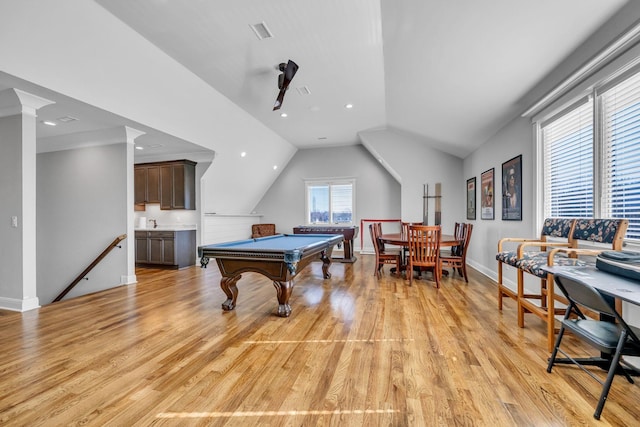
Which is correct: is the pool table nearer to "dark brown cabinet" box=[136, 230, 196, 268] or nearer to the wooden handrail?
the wooden handrail

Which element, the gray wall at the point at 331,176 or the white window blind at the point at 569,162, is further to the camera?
the gray wall at the point at 331,176

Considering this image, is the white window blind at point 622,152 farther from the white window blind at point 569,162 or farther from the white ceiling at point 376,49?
the white ceiling at point 376,49

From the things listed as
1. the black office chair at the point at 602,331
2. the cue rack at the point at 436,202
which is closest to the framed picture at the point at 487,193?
the cue rack at the point at 436,202

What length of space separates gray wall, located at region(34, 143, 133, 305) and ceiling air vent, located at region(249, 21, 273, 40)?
2.86 meters

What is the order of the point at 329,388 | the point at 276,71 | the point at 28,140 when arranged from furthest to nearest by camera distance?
the point at 276,71 → the point at 28,140 → the point at 329,388

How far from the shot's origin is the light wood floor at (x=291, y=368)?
4.85ft

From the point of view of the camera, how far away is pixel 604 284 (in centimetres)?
152

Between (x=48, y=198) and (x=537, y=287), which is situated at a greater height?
(x=48, y=198)

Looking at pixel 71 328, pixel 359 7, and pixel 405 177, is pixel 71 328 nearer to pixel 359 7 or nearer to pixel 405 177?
pixel 359 7

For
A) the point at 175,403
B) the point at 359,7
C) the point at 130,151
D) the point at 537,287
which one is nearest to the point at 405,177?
Result: the point at 537,287

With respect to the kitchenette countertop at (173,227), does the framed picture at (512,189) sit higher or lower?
higher

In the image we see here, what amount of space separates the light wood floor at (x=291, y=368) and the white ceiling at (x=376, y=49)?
2484 mm

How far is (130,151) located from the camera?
14.4 ft

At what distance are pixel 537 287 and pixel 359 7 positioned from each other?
3.65 m
